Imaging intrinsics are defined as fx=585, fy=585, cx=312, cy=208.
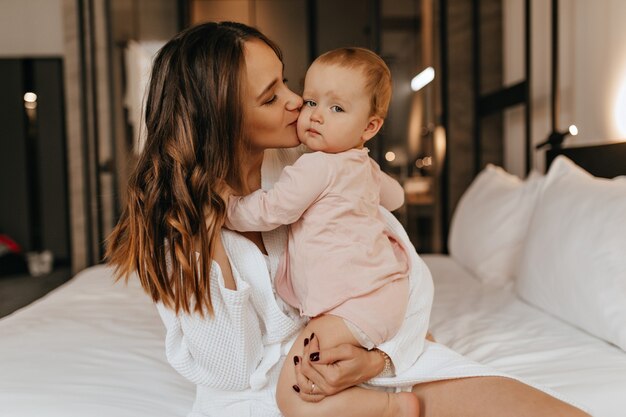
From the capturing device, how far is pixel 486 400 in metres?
1.00

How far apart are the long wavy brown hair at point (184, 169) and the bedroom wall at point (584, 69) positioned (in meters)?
1.56

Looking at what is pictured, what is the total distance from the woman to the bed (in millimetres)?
139

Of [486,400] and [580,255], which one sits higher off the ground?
[580,255]

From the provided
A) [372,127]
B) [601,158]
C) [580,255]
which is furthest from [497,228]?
[372,127]

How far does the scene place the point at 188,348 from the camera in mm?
1100

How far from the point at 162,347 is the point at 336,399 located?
646 millimetres

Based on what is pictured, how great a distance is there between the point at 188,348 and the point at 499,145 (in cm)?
307

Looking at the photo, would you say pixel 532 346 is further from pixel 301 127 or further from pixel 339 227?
pixel 301 127

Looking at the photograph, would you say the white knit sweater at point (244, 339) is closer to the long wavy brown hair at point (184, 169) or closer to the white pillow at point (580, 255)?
the long wavy brown hair at point (184, 169)

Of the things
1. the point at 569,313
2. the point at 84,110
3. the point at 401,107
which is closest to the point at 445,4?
the point at 401,107

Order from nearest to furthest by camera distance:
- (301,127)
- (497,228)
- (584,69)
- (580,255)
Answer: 1. (301,127)
2. (580,255)
3. (497,228)
4. (584,69)

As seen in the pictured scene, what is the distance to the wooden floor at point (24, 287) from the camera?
3.66 meters

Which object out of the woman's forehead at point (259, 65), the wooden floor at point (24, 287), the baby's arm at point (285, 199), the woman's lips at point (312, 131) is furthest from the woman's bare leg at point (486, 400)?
the wooden floor at point (24, 287)

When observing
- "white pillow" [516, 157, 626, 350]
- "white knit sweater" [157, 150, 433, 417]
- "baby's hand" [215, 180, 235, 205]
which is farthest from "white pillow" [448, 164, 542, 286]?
"baby's hand" [215, 180, 235, 205]
